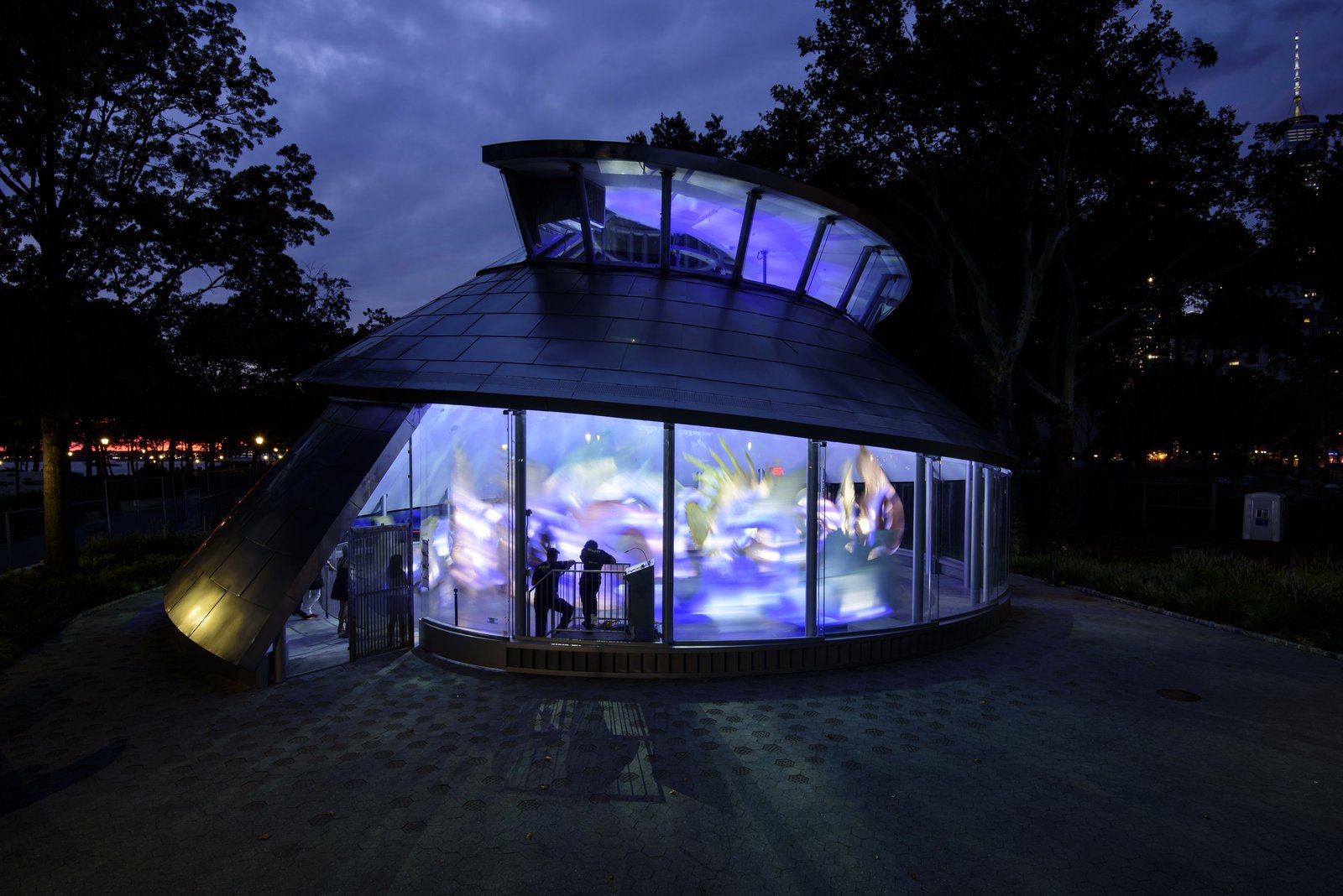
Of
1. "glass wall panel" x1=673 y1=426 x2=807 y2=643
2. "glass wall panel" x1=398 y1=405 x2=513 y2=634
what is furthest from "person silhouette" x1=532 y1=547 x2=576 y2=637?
"glass wall panel" x1=673 y1=426 x2=807 y2=643

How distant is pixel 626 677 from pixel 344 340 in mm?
44483

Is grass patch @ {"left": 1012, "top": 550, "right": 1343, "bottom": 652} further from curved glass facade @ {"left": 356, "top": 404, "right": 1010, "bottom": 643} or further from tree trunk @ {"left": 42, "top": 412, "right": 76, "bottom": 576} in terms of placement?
tree trunk @ {"left": 42, "top": 412, "right": 76, "bottom": 576}

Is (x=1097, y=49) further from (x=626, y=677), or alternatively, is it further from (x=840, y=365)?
(x=626, y=677)

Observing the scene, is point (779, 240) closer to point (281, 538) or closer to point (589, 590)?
point (589, 590)

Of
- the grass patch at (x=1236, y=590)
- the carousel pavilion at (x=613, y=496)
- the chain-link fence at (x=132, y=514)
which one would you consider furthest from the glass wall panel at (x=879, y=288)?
the chain-link fence at (x=132, y=514)

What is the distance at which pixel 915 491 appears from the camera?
10.5 m

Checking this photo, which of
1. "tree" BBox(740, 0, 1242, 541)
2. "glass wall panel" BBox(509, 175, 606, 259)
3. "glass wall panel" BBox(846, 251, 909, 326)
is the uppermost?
"tree" BBox(740, 0, 1242, 541)

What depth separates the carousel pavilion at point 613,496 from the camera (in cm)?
896

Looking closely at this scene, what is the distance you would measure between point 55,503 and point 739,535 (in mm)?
16093

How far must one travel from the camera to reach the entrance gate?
9414 millimetres

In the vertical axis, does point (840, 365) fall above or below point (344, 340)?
below

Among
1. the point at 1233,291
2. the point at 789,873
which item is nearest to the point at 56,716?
the point at 789,873

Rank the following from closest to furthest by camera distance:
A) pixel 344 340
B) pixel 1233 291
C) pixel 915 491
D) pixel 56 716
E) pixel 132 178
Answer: pixel 56 716
pixel 915 491
pixel 132 178
pixel 1233 291
pixel 344 340

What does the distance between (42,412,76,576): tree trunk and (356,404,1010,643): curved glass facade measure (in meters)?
10.3
